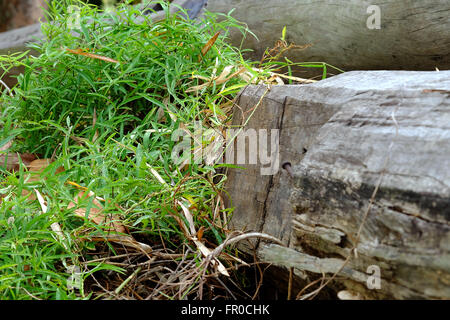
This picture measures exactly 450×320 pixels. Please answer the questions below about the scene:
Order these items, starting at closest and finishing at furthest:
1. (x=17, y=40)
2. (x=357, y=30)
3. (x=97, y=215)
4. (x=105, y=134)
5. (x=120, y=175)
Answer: (x=97, y=215), (x=120, y=175), (x=105, y=134), (x=357, y=30), (x=17, y=40)

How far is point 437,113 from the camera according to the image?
1006mm

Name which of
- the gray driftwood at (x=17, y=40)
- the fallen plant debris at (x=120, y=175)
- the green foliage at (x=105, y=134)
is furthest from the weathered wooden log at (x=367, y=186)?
the gray driftwood at (x=17, y=40)

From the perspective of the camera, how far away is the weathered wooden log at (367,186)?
914 mm

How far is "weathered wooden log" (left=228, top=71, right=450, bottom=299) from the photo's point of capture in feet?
3.00

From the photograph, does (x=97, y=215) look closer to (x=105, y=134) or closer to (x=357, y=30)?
(x=105, y=134)

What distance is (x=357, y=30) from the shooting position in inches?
92.4

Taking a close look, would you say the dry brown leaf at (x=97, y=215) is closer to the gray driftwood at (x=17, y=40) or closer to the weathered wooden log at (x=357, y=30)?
the weathered wooden log at (x=357, y=30)

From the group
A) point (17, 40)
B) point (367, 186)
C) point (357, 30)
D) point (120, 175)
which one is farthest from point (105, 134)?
point (17, 40)

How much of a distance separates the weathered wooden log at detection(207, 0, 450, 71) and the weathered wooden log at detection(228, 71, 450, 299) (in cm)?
104

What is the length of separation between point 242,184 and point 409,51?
1.33 metres

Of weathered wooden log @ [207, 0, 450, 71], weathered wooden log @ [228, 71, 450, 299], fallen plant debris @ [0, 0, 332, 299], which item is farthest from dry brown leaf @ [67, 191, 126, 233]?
weathered wooden log @ [207, 0, 450, 71]

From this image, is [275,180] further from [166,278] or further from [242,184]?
Result: [166,278]

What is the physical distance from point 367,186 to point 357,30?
159cm

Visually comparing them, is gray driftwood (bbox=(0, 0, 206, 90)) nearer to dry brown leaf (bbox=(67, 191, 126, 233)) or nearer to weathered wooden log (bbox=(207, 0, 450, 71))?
weathered wooden log (bbox=(207, 0, 450, 71))
